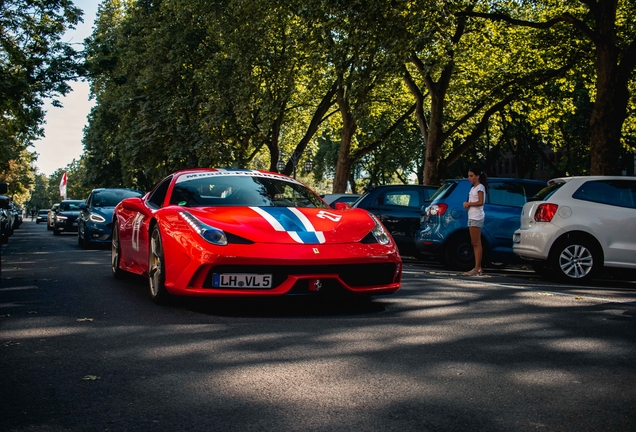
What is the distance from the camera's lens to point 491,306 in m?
8.00

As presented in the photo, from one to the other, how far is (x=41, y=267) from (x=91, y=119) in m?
49.8

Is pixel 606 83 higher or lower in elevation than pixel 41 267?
higher

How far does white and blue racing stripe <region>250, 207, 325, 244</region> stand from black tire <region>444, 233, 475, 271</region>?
686cm

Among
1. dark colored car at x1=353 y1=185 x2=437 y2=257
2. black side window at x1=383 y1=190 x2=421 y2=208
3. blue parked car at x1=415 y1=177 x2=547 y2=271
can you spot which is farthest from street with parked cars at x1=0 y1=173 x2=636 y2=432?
black side window at x1=383 y1=190 x2=421 y2=208

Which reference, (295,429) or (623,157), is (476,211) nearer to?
(295,429)

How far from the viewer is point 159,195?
9.05 m

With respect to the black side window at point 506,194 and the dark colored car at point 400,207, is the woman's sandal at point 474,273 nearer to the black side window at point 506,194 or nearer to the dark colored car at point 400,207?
the black side window at point 506,194

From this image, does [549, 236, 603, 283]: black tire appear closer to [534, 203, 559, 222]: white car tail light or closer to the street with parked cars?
the street with parked cars

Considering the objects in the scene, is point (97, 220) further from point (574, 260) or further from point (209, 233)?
point (209, 233)

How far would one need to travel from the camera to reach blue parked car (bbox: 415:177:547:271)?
14000 mm

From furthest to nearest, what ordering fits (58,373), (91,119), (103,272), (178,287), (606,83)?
(91,119)
(606,83)
(103,272)
(178,287)
(58,373)

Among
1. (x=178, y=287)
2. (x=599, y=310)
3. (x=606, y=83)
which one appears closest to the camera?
(x=178, y=287)

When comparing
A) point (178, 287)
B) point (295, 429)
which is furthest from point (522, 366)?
point (178, 287)

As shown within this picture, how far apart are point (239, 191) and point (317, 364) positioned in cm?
371
